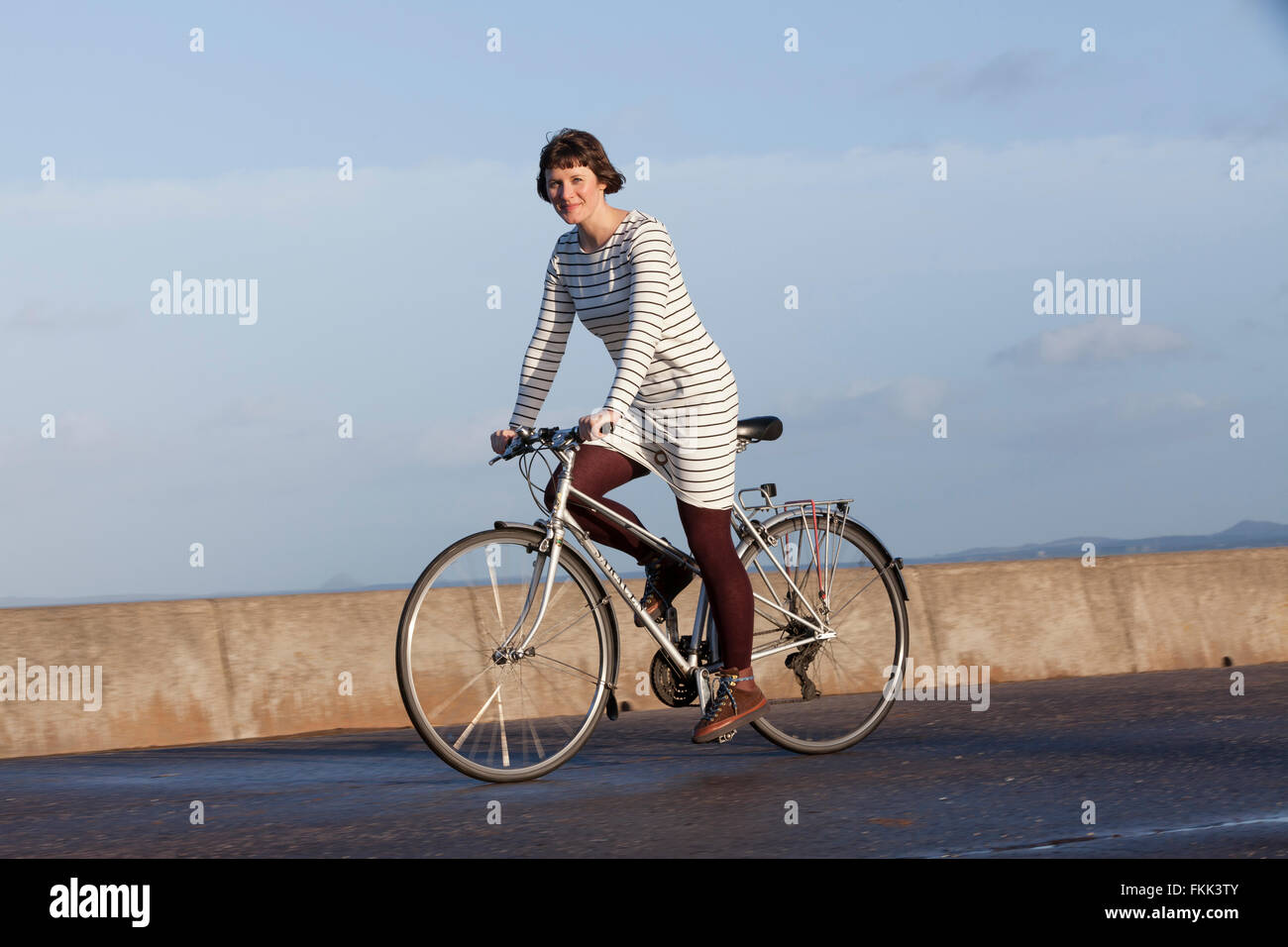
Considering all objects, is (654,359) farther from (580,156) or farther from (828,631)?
(828,631)

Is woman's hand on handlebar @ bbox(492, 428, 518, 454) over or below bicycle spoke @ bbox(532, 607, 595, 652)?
over

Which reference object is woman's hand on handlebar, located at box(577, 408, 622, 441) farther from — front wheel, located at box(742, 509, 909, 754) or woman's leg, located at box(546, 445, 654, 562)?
front wheel, located at box(742, 509, 909, 754)

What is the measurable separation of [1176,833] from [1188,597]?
6.16 m

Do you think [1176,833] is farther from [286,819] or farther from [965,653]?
[965,653]

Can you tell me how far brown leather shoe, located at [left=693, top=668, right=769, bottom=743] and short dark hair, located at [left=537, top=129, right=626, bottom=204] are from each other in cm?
183

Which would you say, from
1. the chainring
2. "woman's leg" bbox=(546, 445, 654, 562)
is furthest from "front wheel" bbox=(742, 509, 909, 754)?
"woman's leg" bbox=(546, 445, 654, 562)

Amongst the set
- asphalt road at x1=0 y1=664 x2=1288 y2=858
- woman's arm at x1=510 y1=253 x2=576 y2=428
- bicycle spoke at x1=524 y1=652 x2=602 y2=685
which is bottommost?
asphalt road at x1=0 y1=664 x2=1288 y2=858

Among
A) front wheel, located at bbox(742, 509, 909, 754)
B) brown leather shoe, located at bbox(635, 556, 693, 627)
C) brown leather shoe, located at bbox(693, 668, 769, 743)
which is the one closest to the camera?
brown leather shoe, located at bbox(693, 668, 769, 743)

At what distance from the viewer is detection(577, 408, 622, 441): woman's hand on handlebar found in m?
5.50

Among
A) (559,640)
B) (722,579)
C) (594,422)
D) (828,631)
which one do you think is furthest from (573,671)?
(828,631)

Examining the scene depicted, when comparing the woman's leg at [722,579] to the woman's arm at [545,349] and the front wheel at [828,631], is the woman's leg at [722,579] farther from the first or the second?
the woman's arm at [545,349]

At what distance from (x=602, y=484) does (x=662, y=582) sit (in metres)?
0.49
